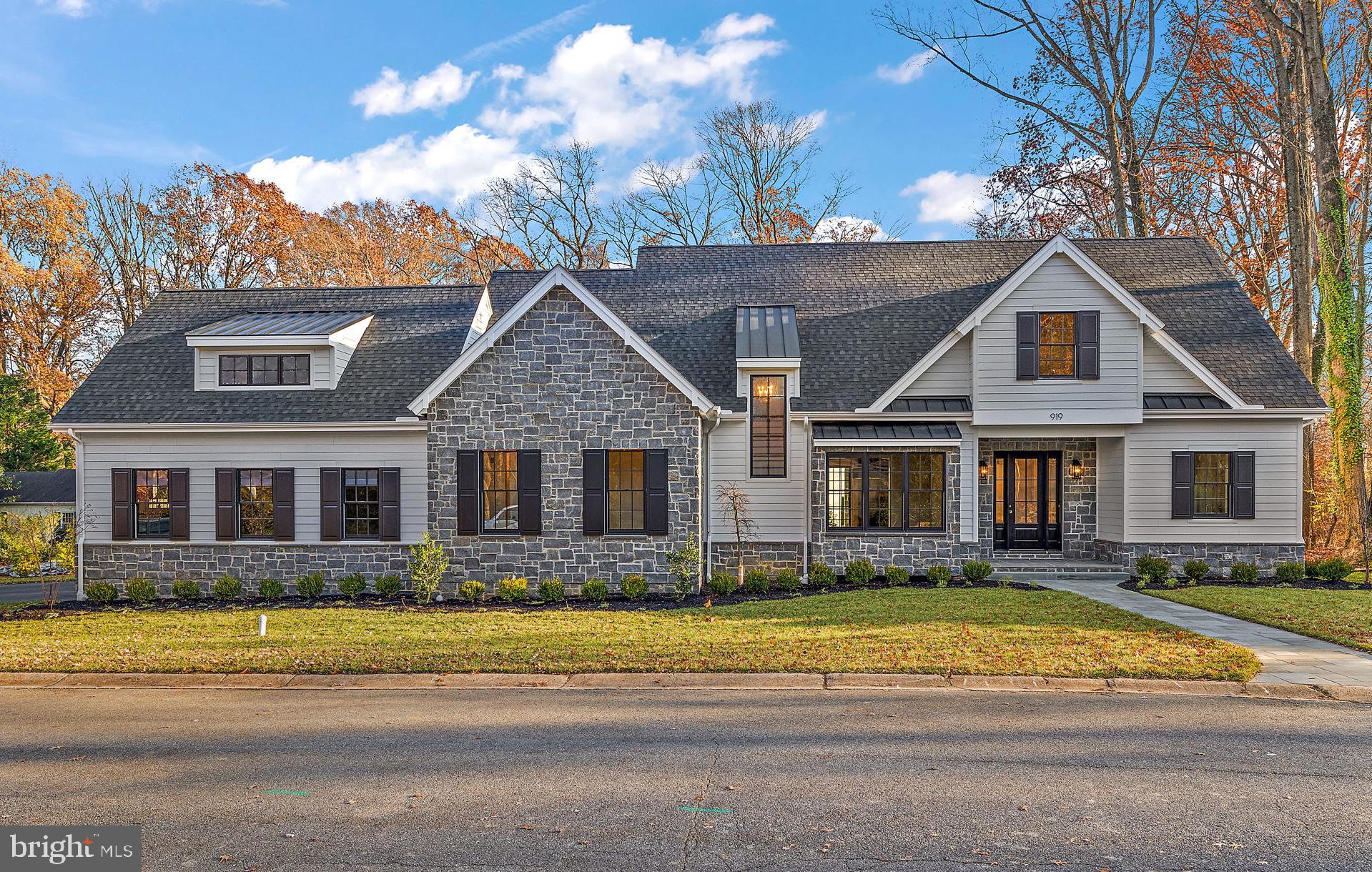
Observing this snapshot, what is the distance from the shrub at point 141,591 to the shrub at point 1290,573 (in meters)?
21.9

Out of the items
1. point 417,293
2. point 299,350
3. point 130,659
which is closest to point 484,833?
point 130,659

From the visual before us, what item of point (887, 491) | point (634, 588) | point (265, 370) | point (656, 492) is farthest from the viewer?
point (265, 370)

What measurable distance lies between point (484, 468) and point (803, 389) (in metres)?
6.85

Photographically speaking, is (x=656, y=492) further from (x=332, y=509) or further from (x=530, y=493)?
(x=332, y=509)

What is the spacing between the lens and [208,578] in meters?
16.9

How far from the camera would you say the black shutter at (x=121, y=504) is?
667 inches

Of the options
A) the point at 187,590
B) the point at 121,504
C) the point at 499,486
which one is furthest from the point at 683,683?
the point at 121,504

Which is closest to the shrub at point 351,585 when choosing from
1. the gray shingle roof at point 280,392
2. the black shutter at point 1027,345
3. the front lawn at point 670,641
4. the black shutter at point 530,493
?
the front lawn at point 670,641

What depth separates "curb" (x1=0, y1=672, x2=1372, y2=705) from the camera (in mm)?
8688

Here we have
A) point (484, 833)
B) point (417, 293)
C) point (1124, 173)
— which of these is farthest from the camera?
point (1124, 173)

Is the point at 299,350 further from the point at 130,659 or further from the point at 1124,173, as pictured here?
the point at 1124,173

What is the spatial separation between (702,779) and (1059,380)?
13.7 m

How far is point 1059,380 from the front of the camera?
17.1 metres

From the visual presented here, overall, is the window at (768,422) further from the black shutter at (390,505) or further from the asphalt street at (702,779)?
the asphalt street at (702,779)
